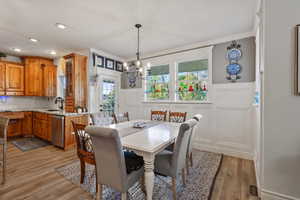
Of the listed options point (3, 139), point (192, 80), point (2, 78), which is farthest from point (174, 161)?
point (2, 78)

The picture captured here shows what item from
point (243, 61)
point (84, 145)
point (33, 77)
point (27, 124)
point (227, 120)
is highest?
point (243, 61)

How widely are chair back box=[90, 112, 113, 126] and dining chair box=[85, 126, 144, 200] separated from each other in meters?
1.28

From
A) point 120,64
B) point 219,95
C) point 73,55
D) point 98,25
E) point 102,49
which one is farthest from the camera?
point 120,64

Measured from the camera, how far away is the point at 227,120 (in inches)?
126

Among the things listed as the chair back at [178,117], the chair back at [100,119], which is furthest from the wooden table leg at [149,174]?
the chair back at [178,117]

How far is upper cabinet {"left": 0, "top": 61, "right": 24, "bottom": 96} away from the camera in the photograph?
420cm

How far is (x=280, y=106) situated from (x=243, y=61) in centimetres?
177

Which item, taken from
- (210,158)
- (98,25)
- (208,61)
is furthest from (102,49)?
(210,158)

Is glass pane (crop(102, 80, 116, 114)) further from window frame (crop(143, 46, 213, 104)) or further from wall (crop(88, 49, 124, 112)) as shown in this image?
window frame (crop(143, 46, 213, 104))

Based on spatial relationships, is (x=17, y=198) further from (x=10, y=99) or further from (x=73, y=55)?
(x=10, y=99)

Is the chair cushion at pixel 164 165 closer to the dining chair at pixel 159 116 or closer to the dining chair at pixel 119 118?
the dining chair at pixel 119 118

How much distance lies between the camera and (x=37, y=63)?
4.73 m

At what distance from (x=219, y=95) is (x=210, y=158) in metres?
1.42

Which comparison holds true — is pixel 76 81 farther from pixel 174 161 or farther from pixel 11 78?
pixel 174 161
